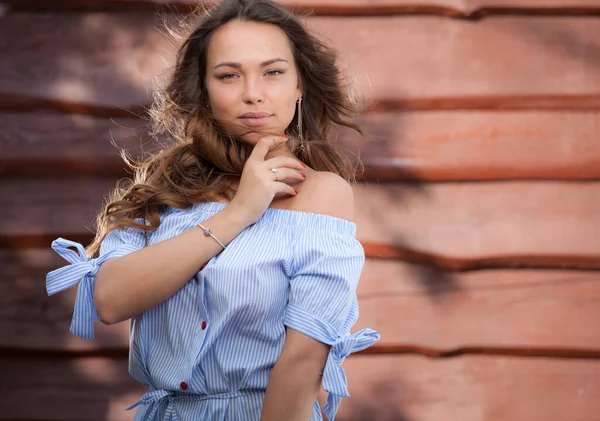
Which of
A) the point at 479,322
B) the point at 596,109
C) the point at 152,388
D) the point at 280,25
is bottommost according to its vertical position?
the point at 479,322

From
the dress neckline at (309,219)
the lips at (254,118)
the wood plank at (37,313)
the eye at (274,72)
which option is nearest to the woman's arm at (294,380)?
the dress neckline at (309,219)

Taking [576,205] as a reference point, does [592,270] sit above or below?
below

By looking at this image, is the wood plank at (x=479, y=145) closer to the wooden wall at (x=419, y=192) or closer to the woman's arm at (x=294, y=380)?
the wooden wall at (x=419, y=192)

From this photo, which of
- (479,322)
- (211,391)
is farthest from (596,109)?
(211,391)

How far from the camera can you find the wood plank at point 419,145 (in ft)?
9.86

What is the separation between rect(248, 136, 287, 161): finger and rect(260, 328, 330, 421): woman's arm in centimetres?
41

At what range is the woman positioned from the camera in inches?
68.2

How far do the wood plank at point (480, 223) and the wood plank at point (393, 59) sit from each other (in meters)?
0.32

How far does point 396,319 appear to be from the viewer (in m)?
3.01

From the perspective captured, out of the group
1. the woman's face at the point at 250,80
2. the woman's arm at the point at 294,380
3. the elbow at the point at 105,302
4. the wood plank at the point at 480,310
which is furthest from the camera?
the wood plank at the point at 480,310

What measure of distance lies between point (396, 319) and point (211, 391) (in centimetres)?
130

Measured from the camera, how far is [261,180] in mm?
1810

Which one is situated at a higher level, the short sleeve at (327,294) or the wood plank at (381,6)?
the wood plank at (381,6)

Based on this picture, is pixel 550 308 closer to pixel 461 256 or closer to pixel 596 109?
pixel 461 256
